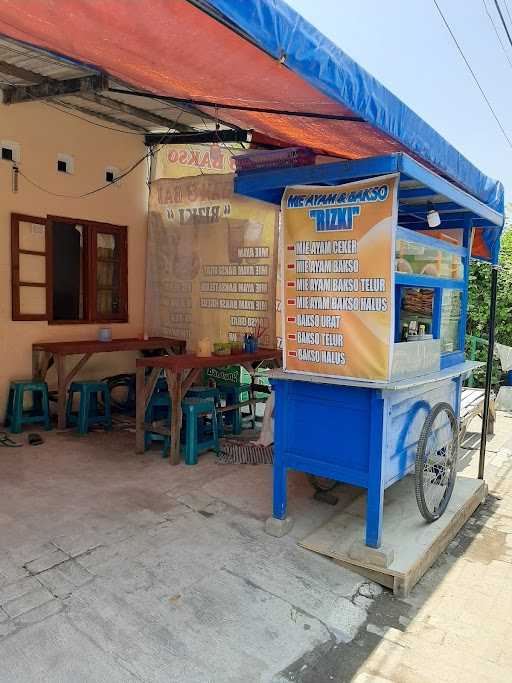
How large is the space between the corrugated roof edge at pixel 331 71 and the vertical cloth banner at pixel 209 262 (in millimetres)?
3064

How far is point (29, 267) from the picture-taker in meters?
5.91

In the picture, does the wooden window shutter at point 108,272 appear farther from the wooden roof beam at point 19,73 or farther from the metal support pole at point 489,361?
the metal support pole at point 489,361

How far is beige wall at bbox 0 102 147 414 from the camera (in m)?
5.68

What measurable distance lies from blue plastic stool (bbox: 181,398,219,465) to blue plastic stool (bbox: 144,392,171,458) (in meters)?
0.29

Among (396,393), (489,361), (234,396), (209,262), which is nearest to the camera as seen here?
(396,393)

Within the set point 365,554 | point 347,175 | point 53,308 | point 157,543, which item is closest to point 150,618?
point 157,543

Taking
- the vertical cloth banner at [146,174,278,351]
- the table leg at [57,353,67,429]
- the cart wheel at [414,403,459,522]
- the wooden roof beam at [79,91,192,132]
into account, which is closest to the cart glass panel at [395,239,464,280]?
the cart wheel at [414,403,459,522]

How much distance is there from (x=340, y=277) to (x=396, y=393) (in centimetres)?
75

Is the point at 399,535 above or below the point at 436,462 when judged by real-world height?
below

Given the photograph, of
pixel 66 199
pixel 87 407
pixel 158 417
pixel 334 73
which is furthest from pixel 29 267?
pixel 334 73

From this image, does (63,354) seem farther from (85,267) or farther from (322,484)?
(322,484)

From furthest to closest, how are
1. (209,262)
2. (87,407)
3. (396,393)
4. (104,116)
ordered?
(209,262)
(104,116)
(87,407)
(396,393)

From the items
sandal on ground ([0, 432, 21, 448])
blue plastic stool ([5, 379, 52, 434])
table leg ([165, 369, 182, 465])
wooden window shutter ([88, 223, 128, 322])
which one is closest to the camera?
table leg ([165, 369, 182, 465])

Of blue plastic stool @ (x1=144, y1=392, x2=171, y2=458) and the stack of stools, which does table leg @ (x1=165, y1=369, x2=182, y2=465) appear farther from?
blue plastic stool @ (x1=144, y1=392, x2=171, y2=458)
